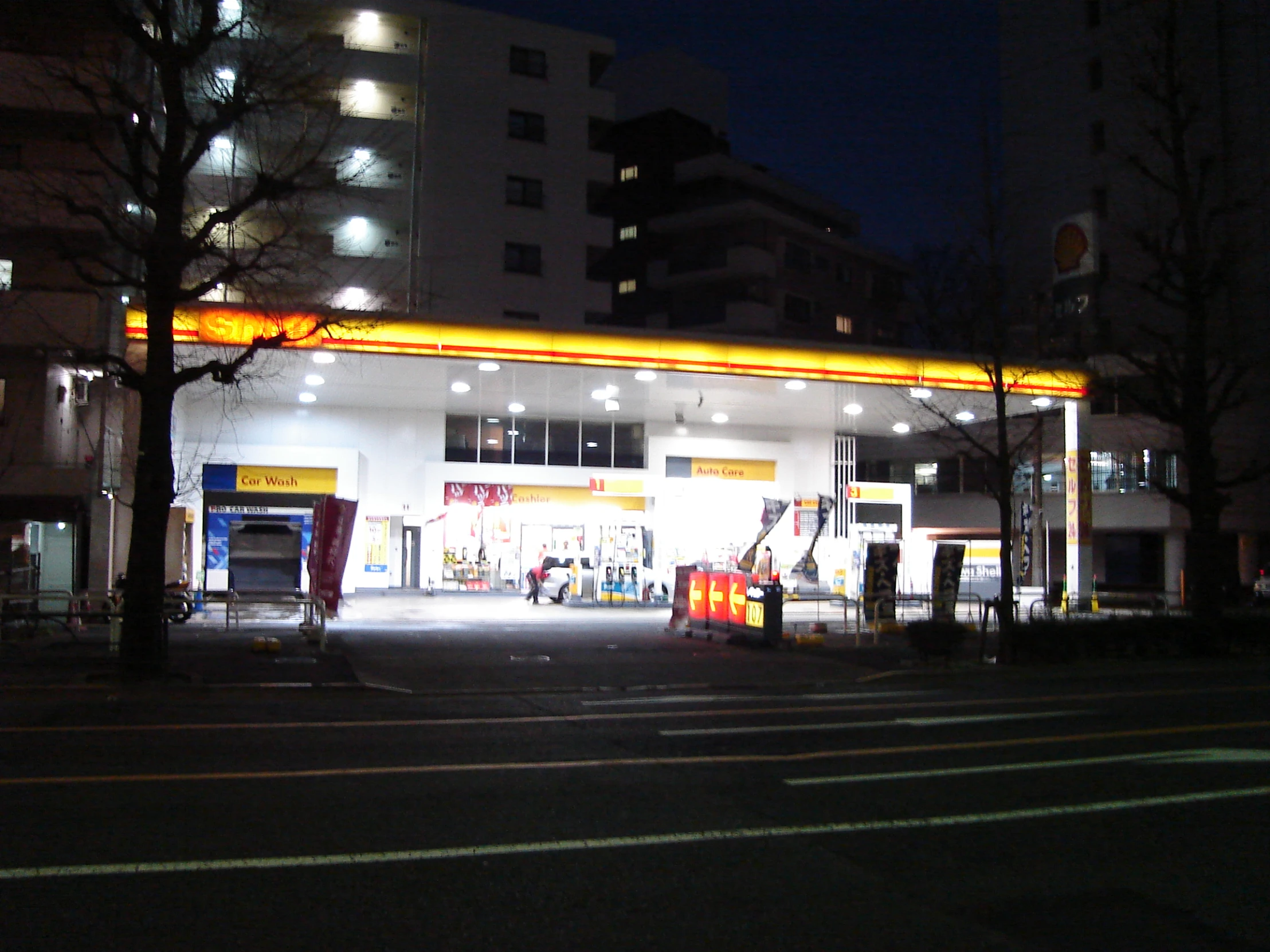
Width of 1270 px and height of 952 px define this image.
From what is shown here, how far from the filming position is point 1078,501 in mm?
26328

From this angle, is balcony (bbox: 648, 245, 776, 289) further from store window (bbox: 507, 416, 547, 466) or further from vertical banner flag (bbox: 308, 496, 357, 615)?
vertical banner flag (bbox: 308, 496, 357, 615)

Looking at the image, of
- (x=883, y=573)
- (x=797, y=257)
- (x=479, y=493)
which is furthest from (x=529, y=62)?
(x=883, y=573)

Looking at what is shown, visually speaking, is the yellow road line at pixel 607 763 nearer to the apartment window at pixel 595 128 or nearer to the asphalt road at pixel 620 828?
the asphalt road at pixel 620 828

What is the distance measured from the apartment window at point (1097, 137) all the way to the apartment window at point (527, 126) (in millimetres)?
23861

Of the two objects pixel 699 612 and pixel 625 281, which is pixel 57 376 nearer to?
pixel 699 612

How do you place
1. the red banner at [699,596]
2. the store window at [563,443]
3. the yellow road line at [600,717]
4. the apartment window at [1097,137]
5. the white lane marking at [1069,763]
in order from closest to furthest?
the white lane marking at [1069,763]
the yellow road line at [600,717]
the red banner at [699,596]
the store window at [563,443]
the apartment window at [1097,137]

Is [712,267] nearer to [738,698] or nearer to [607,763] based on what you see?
[738,698]

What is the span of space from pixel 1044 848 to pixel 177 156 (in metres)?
12.8

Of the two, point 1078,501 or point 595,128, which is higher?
point 595,128

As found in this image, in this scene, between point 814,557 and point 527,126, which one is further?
point 527,126

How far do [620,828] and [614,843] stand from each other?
338 mm

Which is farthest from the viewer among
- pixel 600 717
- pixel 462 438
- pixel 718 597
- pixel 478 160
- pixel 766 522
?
pixel 478 160

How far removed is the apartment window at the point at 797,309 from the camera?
170ft

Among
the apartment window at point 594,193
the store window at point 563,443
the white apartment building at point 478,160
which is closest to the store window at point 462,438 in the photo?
the store window at point 563,443
